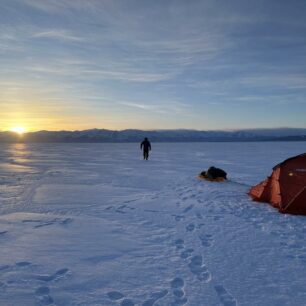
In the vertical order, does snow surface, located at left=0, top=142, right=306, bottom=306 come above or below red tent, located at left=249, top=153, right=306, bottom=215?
below

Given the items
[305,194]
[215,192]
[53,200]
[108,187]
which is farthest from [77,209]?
[305,194]

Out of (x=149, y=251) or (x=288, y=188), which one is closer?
(x=149, y=251)

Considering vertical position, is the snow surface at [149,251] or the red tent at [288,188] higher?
the red tent at [288,188]

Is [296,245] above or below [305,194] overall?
below

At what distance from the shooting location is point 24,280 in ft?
14.1

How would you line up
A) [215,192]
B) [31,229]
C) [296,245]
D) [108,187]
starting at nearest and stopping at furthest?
[296,245] → [31,229] → [215,192] → [108,187]

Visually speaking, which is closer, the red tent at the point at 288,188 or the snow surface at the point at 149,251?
the snow surface at the point at 149,251

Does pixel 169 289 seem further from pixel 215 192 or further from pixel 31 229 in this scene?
pixel 215 192

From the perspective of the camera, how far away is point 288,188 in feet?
27.6

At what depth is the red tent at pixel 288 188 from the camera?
26.2 ft

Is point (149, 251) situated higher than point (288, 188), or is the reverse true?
point (288, 188)

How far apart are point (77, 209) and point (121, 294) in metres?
4.77

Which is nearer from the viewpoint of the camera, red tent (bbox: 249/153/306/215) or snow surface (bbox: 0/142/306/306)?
snow surface (bbox: 0/142/306/306)

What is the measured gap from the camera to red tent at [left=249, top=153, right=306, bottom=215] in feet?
26.2
